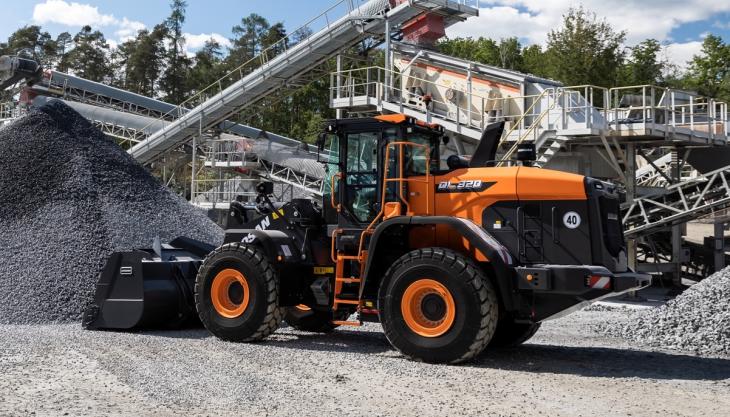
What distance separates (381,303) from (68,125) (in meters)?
8.61

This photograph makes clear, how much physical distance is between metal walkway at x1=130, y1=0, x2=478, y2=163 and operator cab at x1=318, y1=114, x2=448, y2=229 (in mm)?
13368

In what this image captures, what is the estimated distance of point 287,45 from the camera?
2766 cm

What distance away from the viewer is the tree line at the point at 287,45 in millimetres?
34719

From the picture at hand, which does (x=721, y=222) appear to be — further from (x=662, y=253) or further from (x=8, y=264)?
(x=8, y=264)

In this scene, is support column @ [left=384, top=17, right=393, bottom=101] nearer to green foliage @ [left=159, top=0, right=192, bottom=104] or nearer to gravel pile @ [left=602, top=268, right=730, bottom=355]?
gravel pile @ [left=602, top=268, right=730, bottom=355]

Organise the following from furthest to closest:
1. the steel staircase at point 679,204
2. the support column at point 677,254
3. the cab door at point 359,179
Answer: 1. the support column at point 677,254
2. the steel staircase at point 679,204
3. the cab door at point 359,179

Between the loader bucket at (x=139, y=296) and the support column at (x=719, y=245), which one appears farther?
the support column at (x=719, y=245)

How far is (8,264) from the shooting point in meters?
11.3

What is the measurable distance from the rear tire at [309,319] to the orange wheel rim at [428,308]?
268cm

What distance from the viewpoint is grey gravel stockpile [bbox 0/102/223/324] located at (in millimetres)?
10711

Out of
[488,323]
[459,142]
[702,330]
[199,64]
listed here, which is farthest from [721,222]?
[199,64]

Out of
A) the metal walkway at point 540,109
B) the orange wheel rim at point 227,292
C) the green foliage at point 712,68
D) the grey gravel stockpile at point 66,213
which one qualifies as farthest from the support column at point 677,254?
the green foliage at point 712,68

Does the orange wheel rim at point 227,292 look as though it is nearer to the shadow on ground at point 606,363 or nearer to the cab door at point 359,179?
the cab door at point 359,179

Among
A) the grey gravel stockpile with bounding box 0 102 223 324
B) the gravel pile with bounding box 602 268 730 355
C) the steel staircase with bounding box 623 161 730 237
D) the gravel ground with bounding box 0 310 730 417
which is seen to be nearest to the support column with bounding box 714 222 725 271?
the steel staircase with bounding box 623 161 730 237
